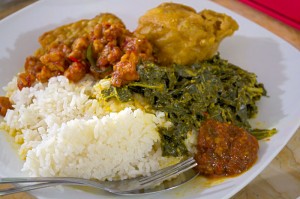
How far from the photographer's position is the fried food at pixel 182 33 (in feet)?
14.5

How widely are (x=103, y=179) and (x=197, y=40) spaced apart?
1842mm

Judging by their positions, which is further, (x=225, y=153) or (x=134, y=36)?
(x=134, y=36)

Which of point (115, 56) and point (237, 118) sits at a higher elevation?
point (115, 56)

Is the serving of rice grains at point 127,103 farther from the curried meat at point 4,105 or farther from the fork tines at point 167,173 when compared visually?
the fork tines at point 167,173

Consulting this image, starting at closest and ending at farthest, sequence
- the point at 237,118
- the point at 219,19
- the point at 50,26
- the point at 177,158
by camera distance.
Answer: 1. the point at 177,158
2. the point at 237,118
3. the point at 219,19
4. the point at 50,26

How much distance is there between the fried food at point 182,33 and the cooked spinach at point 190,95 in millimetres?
144

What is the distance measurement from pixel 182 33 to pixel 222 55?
2.78 feet

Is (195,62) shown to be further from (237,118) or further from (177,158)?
(177,158)

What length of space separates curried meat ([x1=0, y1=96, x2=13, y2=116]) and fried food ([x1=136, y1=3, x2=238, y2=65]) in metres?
1.64

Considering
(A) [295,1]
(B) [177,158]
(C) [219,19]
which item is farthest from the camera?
(A) [295,1]

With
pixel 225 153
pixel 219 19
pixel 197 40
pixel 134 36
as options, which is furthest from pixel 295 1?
pixel 225 153

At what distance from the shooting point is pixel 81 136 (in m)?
3.63

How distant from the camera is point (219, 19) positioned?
15.5ft

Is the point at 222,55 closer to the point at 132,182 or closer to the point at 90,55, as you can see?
the point at 90,55
